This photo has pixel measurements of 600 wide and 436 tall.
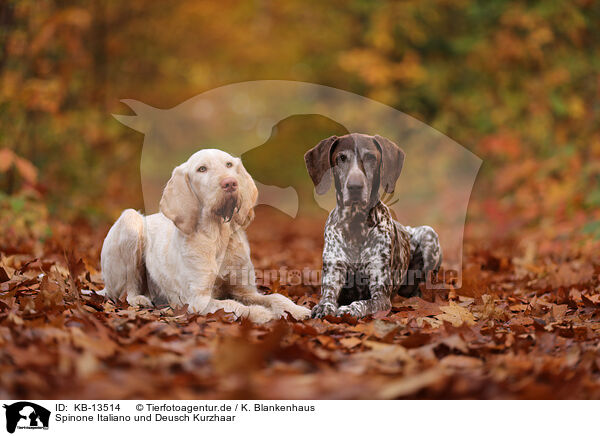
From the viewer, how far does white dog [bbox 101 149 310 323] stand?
415 centimetres

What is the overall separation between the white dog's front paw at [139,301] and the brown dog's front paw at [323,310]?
1269mm

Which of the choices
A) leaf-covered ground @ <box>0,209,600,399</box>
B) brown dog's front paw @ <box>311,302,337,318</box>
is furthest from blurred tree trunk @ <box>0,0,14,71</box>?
brown dog's front paw @ <box>311,302,337,318</box>

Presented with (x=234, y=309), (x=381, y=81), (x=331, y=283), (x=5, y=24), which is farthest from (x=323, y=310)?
(x=381, y=81)

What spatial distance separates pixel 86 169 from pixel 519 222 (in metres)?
7.80

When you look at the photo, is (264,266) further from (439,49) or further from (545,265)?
(439,49)

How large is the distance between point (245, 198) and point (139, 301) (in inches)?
45.2

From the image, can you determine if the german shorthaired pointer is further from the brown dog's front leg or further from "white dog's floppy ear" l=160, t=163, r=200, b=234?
"white dog's floppy ear" l=160, t=163, r=200, b=234

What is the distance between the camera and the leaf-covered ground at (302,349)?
2516 millimetres

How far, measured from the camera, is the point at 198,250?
4.26 metres

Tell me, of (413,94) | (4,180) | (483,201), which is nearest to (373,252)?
(4,180)

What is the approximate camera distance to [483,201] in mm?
11516
